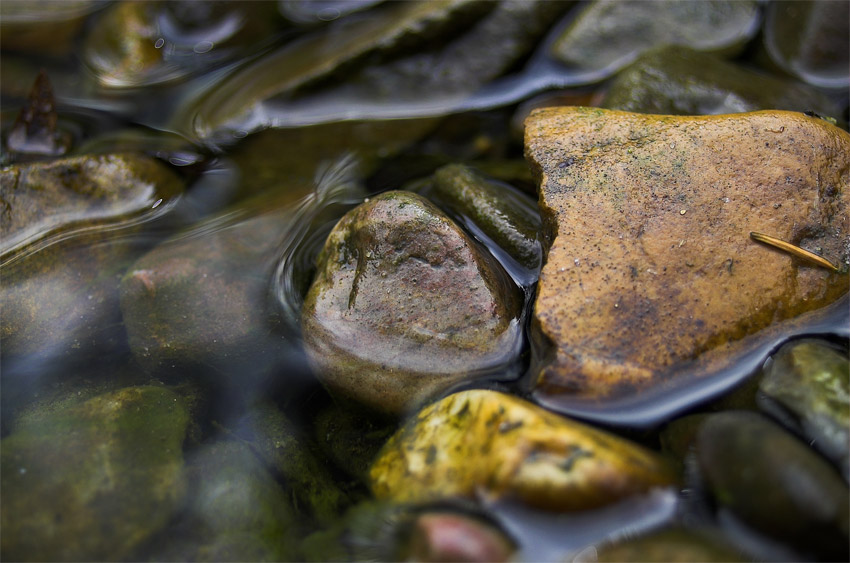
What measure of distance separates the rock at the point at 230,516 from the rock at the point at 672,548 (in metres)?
1.19

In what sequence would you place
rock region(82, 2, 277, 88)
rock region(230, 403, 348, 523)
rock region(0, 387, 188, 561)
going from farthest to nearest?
1. rock region(82, 2, 277, 88)
2. rock region(230, 403, 348, 523)
3. rock region(0, 387, 188, 561)

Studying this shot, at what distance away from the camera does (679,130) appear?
106 inches

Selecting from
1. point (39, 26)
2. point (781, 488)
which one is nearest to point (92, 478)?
point (781, 488)

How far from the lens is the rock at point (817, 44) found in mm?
3762

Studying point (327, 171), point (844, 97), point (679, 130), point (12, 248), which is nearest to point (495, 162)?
point (327, 171)

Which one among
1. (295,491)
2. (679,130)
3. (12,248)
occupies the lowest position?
(295,491)

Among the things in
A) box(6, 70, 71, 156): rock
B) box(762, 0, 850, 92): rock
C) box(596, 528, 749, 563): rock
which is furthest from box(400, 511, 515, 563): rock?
box(762, 0, 850, 92): rock

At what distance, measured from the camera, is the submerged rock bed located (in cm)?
203

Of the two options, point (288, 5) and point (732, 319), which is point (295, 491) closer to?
point (732, 319)

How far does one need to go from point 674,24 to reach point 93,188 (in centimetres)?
382

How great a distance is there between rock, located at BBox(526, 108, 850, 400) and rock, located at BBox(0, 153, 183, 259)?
7.87 ft

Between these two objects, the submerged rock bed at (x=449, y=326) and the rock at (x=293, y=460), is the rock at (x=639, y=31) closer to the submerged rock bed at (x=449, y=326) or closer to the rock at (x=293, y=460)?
the submerged rock bed at (x=449, y=326)

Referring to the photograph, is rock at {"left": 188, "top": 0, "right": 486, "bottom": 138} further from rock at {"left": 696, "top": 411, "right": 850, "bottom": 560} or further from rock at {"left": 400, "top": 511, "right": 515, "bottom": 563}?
rock at {"left": 696, "top": 411, "right": 850, "bottom": 560}

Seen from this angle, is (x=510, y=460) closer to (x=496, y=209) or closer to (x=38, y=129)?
(x=496, y=209)
